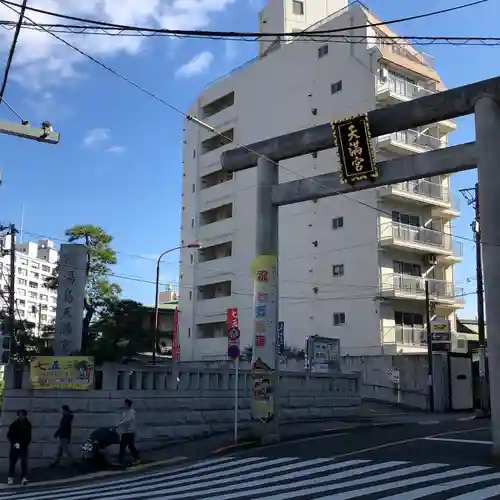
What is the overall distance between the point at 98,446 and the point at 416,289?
2983 centimetres

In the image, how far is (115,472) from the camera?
15.0 m

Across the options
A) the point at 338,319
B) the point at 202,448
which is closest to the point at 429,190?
the point at 338,319

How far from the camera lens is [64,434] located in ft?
51.4

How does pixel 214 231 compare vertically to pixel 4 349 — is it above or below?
above

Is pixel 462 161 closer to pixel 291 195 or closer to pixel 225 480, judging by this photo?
pixel 291 195

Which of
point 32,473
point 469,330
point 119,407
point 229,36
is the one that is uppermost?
point 229,36

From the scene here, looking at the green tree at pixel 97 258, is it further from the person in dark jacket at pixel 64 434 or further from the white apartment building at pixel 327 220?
the person in dark jacket at pixel 64 434

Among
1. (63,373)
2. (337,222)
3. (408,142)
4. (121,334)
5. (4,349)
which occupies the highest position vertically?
(408,142)

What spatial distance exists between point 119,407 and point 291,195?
7.47 m

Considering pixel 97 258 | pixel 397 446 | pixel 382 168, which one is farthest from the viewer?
pixel 97 258

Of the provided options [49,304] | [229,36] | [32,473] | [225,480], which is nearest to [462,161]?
[229,36]

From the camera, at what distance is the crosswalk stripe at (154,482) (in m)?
12.1

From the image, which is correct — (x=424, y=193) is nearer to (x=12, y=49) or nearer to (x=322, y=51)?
(x=322, y=51)

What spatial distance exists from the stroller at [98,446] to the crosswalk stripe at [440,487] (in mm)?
7893
